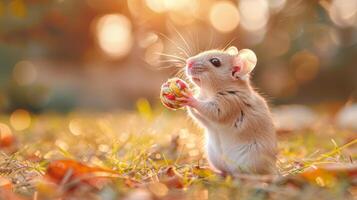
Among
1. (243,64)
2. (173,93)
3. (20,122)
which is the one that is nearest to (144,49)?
(20,122)

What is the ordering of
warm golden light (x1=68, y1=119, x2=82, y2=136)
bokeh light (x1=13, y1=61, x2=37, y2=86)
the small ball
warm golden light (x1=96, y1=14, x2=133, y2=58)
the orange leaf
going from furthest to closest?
warm golden light (x1=96, y1=14, x2=133, y2=58), bokeh light (x1=13, y1=61, x2=37, y2=86), warm golden light (x1=68, y1=119, x2=82, y2=136), the small ball, the orange leaf

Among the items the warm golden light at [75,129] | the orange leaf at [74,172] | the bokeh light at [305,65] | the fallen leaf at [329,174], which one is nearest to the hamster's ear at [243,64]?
the fallen leaf at [329,174]

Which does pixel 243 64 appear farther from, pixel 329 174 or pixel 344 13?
pixel 344 13

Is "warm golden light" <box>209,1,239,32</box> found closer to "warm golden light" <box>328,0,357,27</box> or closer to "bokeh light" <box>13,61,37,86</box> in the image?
"warm golden light" <box>328,0,357,27</box>

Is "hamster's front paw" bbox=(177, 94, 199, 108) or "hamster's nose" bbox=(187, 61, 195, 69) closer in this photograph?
"hamster's front paw" bbox=(177, 94, 199, 108)

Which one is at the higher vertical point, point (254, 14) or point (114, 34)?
point (254, 14)

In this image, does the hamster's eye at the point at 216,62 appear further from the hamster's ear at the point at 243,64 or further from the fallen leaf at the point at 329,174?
the fallen leaf at the point at 329,174

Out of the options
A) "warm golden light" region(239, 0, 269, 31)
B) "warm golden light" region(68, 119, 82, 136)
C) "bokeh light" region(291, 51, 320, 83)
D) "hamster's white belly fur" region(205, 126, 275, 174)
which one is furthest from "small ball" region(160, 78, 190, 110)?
"warm golden light" region(239, 0, 269, 31)

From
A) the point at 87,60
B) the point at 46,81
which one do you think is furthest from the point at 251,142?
the point at 87,60
